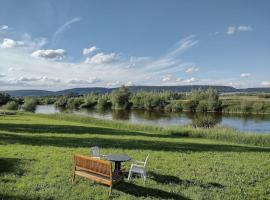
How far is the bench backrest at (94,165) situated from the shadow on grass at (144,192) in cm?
92

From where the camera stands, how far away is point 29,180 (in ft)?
31.8

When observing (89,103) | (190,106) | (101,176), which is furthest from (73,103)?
(101,176)

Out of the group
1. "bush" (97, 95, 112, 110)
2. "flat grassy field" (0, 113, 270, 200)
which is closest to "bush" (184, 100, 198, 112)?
"bush" (97, 95, 112, 110)

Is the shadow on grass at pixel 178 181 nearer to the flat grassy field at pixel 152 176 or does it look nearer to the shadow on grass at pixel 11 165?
the flat grassy field at pixel 152 176

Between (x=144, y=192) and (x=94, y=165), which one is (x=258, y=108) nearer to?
(x=144, y=192)

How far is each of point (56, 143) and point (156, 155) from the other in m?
6.99

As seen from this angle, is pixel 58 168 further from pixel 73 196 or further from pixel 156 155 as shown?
pixel 156 155

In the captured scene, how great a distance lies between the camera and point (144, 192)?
8969 millimetres

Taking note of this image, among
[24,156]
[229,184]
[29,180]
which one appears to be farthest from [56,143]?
[229,184]

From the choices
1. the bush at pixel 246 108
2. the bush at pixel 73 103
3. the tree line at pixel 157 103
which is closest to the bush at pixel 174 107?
the tree line at pixel 157 103

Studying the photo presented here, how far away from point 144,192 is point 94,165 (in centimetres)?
179

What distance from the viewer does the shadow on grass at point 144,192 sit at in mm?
8641

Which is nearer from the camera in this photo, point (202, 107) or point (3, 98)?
point (202, 107)

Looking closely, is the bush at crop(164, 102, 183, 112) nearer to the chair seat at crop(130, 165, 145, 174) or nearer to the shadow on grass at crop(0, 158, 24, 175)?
the shadow on grass at crop(0, 158, 24, 175)
